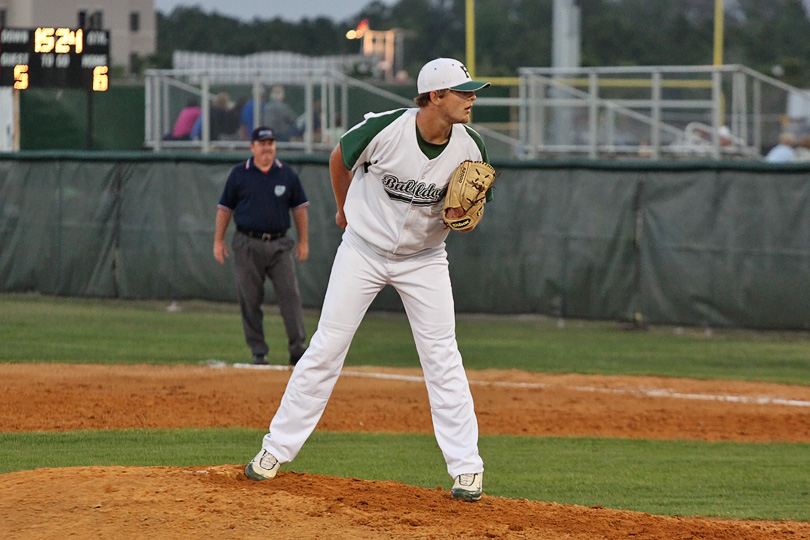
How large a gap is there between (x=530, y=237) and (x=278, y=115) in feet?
20.8

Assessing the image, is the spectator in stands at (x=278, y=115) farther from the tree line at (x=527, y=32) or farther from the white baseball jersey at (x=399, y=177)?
the tree line at (x=527, y=32)

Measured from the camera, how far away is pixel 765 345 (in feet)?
45.9

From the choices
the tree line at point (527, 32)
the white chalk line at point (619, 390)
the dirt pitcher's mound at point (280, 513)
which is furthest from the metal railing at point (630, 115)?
the tree line at point (527, 32)

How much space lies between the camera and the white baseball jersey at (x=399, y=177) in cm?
553

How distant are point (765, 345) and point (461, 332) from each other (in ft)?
12.0

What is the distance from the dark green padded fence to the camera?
14.2m

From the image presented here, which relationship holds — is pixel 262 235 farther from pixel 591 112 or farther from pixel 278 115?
A: pixel 278 115

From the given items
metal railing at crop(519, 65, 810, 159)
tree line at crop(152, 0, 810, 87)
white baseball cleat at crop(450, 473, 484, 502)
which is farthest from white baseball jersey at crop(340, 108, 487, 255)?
tree line at crop(152, 0, 810, 87)

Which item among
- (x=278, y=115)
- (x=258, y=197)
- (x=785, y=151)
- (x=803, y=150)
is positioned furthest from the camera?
(x=278, y=115)

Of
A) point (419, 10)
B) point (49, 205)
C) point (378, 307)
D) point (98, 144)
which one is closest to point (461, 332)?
point (378, 307)

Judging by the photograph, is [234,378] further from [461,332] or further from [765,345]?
[765,345]

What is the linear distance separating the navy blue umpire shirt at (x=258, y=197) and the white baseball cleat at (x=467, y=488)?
5812 millimetres

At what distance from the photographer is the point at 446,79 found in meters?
5.41

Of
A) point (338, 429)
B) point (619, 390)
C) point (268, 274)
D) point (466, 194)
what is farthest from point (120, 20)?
point (466, 194)
